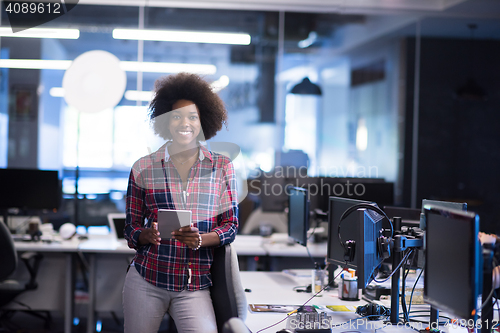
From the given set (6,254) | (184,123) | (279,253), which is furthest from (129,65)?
(184,123)

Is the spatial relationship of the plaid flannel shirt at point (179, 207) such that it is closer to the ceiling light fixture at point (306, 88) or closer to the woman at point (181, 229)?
the woman at point (181, 229)

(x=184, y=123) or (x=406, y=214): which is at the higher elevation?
(x=184, y=123)

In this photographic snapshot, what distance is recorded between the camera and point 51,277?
3.60 m

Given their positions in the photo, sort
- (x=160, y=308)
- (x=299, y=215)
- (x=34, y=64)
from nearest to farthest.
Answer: (x=160, y=308)
(x=299, y=215)
(x=34, y=64)

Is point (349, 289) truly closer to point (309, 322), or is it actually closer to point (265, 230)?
point (309, 322)

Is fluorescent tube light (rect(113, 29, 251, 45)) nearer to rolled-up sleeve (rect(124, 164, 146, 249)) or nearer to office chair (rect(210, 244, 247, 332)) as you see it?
rolled-up sleeve (rect(124, 164, 146, 249))

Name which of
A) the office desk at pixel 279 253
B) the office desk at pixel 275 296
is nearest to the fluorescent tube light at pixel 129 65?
the office desk at pixel 279 253

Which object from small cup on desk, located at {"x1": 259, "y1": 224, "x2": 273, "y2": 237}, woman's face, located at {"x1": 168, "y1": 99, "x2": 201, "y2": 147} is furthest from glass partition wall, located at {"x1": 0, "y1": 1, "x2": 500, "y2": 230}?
woman's face, located at {"x1": 168, "y1": 99, "x2": 201, "y2": 147}

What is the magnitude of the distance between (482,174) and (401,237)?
503 centimetres

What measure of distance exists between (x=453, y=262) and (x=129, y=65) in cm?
466

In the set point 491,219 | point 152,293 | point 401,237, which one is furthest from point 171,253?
point 491,219

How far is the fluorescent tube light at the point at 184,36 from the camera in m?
5.20

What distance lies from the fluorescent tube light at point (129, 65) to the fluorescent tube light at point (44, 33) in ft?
0.98

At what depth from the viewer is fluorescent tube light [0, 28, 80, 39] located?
4973 mm
